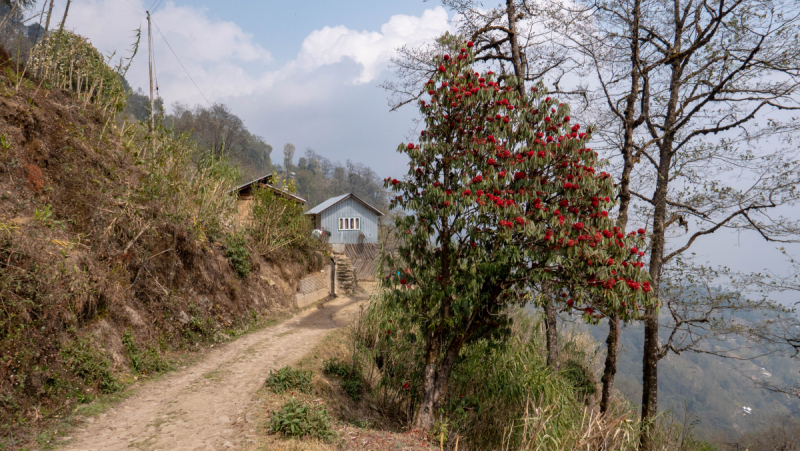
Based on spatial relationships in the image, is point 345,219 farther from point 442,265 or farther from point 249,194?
point 442,265

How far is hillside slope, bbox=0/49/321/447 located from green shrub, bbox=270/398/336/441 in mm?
2492

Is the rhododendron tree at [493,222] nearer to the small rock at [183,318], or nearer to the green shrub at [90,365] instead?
the green shrub at [90,365]

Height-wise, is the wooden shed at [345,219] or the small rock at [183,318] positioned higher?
the wooden shed at [345,219]

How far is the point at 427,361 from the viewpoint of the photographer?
5.92 m

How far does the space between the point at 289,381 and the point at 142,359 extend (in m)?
2.34

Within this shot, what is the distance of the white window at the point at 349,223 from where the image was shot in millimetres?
28734

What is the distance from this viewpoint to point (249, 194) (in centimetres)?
1961

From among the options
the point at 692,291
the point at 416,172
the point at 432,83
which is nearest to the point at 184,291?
the point at 416,172

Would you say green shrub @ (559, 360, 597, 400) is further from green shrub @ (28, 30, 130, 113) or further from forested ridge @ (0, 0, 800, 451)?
green shrub @ (28, 30, 130, 113)

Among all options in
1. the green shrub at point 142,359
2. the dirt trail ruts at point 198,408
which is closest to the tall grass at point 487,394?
the dirt trail ruts at point 198,408

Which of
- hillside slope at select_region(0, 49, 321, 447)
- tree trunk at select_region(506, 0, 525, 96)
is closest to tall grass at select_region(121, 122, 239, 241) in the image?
hillside slope at select_region(0, 49, 321, 447)

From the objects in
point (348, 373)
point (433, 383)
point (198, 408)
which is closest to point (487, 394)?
point (433, 383)

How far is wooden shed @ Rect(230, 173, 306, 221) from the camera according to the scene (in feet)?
44.4

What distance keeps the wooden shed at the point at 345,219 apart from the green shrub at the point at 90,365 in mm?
22320
